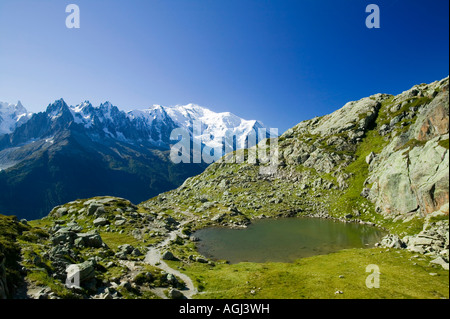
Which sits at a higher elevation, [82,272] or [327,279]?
[82,272]

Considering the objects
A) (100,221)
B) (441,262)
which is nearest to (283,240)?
A: (441,262)

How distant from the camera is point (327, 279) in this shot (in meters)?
34.3

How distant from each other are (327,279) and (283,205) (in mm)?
74127

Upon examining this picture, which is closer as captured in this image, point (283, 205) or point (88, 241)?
point (88, 241)

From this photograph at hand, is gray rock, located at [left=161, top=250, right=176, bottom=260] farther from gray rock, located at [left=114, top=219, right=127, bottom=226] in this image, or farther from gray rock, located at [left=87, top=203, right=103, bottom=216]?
gray rock, located at [left=87, top=203, right=103, bottom=216]

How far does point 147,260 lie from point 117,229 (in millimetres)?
31301

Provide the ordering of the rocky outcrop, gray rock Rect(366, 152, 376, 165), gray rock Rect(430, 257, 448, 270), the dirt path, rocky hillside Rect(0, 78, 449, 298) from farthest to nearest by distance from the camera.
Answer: gray rock Rect(366, 152, 376, 165), the rocky outcrop, gray rock Rect(430, 257, 448, 270), the dirt path, rocky hillside Rect(0, 78, 449, 298)

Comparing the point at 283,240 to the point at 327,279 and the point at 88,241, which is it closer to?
the point at 327,279

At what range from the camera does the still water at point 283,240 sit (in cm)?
5516

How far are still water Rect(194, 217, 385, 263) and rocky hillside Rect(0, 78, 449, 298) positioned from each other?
5741 mm

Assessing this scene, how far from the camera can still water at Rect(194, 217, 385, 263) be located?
55156 millimetres

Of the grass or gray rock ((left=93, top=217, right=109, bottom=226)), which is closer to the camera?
the grass

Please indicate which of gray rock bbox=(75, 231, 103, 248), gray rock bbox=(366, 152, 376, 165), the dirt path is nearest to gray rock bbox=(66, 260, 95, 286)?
the dirt path
